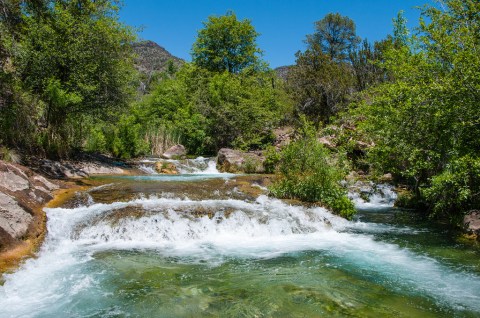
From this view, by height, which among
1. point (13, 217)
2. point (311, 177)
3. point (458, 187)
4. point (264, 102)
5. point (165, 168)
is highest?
point (264, 102)

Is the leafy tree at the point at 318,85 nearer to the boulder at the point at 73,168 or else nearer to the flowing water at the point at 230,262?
the boulder at the point at 73,168

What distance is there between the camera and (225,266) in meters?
7.20

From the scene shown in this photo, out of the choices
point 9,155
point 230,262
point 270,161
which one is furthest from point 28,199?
point 270,161

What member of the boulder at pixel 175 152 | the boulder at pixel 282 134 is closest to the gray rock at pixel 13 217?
the boulder at pixel 175 152

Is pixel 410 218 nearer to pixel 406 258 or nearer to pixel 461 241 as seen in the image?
pixel 461 241

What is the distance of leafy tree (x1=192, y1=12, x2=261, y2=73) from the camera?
39.8m

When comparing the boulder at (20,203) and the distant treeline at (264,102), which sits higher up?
the distant treeline at (264,102)

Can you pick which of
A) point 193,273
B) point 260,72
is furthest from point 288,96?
point 193,273

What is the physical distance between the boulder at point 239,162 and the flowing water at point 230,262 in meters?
8.78

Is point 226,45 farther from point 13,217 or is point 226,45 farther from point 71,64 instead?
point 13,217

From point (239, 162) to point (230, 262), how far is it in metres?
14.8

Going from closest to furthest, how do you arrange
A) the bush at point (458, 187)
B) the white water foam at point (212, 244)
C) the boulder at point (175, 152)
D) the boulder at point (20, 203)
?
the white water foam at point (212, 244), the boulder at point (20, 203), the bush at point (458, 187), the boulder at point (175, 152)

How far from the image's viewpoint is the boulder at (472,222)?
9.52 metres

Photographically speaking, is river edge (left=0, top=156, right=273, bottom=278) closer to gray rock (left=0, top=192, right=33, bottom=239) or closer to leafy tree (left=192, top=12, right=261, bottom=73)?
gray rock (left=0, top=192, right=33, bottom=239)
